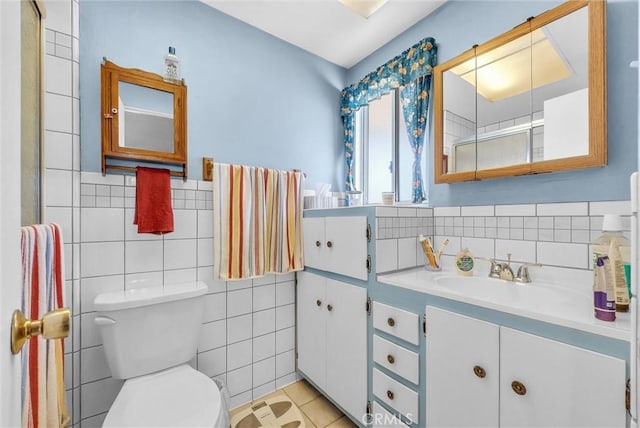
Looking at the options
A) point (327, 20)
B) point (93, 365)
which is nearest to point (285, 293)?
point (93, 365)

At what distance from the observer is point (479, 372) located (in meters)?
0.96

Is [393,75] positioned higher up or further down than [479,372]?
higher up

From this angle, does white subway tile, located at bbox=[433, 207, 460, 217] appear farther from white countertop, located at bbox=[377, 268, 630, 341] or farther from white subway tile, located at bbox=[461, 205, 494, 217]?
white countertop, located at bbox=[377, 268, 630, 341]

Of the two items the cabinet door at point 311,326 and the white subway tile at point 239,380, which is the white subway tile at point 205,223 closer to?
the cabinet door at point 311,326

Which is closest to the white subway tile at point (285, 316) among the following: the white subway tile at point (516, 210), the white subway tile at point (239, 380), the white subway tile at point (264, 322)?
the white subway tile at point (264, 322)

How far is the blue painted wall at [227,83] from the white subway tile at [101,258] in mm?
390

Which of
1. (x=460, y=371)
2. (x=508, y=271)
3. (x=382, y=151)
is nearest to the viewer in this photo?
(x=460, y=371)

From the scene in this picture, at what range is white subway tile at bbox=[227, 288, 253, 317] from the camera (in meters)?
1.70

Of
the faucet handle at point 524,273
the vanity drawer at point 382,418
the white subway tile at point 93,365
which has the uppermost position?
the faucet handle at point 524,273

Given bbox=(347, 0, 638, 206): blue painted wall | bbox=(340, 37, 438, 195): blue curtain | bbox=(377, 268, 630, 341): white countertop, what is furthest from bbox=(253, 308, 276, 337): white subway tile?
bbox=(347, 0, 638, 206): blue painted wall

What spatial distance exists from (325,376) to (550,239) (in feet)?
4.56

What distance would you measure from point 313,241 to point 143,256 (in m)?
0.94

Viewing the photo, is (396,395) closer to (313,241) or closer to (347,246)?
(347,246)

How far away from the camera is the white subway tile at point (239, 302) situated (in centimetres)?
170
